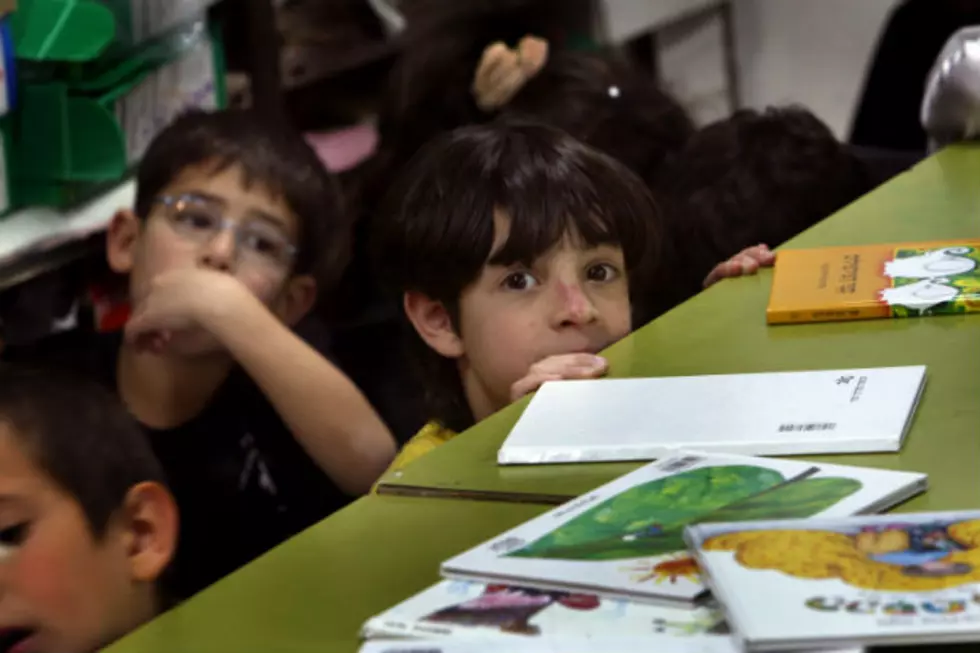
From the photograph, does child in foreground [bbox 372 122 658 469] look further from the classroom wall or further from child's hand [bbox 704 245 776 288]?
the classroom wall

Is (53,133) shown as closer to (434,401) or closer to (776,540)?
(434,401)

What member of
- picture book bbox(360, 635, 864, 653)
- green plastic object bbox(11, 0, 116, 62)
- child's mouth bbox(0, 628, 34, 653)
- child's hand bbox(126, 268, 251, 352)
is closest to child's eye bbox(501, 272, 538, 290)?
child's hand bbox(126, 268, 251, 352)

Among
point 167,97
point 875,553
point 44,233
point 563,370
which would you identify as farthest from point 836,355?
point 167,97

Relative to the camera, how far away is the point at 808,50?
14.8ft

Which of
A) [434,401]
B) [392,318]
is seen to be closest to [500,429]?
[434,401]

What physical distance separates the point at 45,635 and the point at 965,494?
0.65 m

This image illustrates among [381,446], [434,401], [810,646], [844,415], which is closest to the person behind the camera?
[810,646]

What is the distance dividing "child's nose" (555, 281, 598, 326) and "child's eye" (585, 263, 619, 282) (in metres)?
0.05

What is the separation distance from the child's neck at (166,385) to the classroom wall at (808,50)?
2.86m

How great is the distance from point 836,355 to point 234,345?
2.75ft

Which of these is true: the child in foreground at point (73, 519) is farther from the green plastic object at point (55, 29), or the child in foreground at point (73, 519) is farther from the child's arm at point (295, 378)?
the green plastic object at point (55, 29)

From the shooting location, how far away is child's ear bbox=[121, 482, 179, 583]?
1170 millimetres

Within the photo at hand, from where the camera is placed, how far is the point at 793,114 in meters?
2.23

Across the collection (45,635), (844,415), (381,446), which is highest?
(844,415)
